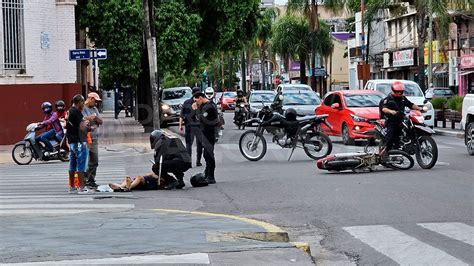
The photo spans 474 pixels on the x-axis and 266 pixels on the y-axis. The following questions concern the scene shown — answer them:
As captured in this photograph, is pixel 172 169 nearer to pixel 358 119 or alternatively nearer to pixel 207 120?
pixel 207 120

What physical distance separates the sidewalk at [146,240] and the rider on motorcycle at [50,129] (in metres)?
11.1

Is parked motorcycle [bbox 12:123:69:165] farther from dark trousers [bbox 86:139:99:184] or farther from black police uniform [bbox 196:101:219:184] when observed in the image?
dark trousers [bbox 86:139:99:184]

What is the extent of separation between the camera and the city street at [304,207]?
863 cm

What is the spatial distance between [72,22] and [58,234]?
2312 cm

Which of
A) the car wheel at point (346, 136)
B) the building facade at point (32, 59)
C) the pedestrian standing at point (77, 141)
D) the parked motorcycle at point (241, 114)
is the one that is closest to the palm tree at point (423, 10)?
the parked motorcycle at point (241, 114)

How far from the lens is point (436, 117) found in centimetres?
3384

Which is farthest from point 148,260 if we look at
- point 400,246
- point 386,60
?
point 386,60

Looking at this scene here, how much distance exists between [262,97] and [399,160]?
24.0 metres

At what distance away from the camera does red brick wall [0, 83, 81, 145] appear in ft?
91.3

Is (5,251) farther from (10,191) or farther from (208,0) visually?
(208,0)

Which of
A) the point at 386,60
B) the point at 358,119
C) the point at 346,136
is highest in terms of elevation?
the point at 386,60

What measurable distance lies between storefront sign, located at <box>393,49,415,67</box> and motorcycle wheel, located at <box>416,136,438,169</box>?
1927 inches

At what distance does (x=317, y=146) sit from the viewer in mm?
19703

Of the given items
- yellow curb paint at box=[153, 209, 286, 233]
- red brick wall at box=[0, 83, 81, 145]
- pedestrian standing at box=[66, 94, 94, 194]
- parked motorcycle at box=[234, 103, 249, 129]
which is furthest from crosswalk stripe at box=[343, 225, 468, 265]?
parked motorcycle at box=[234, 103, 249, 129]
